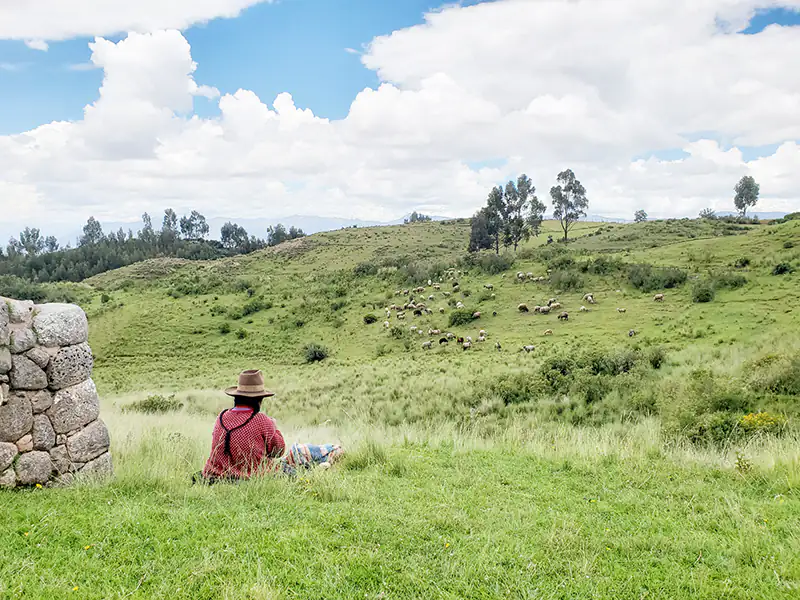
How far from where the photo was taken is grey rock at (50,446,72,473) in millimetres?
6087

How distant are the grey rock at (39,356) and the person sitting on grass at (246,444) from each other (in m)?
2.07

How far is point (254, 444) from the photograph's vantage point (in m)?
6.51

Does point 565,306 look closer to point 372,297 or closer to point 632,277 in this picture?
point 632,277

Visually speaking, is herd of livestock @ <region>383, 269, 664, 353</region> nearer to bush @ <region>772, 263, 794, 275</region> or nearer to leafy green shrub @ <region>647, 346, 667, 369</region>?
bush @ <region>772, 263, 794, 275</region>

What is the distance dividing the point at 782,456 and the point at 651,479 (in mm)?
1782

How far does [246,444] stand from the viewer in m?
6.47

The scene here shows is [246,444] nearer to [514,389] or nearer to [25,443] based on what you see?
[25,443]

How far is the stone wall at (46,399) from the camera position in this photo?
5.72 meters

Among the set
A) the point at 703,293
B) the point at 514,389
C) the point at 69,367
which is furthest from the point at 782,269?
the point at 69,367

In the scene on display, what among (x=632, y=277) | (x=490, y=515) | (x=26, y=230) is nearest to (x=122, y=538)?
(x=490, y=515)

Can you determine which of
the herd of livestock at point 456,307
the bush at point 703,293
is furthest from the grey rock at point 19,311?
the bush at point 703,293

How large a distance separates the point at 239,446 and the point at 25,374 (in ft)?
8.22

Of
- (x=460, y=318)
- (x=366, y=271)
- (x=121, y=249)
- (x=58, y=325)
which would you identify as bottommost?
(x=460, y=318)

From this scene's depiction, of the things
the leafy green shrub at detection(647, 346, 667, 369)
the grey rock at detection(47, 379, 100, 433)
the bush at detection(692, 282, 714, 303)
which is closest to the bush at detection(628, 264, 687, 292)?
the bush at detection(692, 282, 714, 303)
